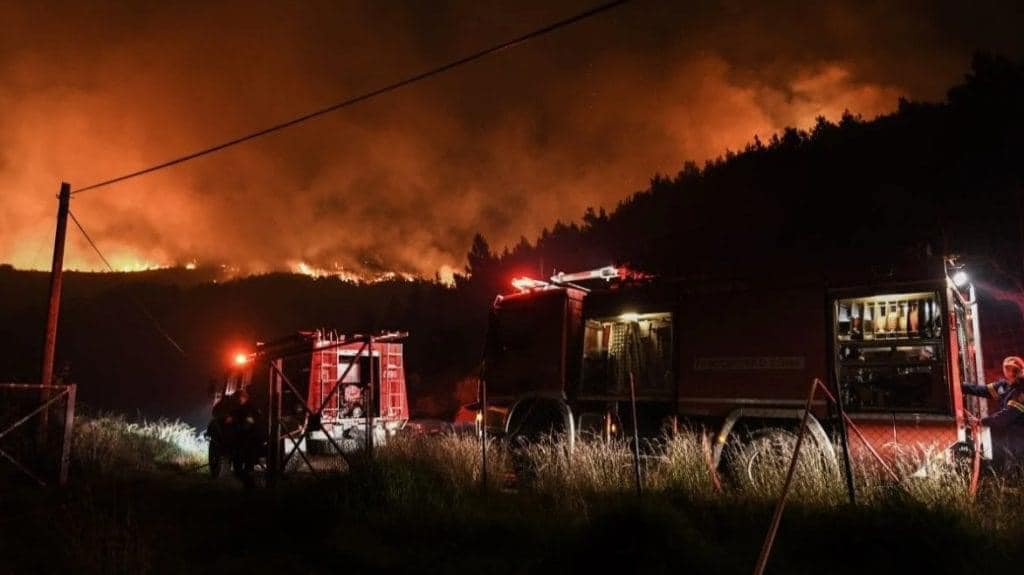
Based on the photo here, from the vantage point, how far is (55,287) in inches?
544

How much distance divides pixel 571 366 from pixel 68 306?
219ft

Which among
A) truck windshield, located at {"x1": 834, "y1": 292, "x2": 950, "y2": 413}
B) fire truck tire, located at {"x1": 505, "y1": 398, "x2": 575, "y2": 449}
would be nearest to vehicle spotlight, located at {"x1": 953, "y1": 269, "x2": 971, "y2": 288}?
truck windshield, located at {"x1": 834, "y1": 292, "x2": 950, "y2": 413}

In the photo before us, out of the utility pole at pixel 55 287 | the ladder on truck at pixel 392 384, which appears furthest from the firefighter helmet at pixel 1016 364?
the utility pole at pixel 55 287

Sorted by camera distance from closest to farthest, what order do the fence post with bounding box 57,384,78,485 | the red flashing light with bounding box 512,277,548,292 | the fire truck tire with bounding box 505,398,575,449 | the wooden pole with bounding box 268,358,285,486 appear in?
1. the wooden pole with bounding box 268,358,285,486
2. the fire truck tire with bounding box 505,398,575,449
3. the fence post with bounding box 57,384,78,485
4. the red flashing light with bounding box 512,277,548,292

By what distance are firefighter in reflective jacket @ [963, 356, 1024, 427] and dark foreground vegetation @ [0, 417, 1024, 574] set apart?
696 mm

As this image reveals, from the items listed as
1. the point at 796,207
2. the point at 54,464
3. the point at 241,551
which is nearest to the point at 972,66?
the point at 796,207

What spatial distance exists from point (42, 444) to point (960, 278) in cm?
1537

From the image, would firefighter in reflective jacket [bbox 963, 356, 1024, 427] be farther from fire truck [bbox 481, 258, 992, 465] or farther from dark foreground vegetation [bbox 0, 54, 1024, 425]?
dark foreground vegetation [bbox 0, 54, 1024, 425]

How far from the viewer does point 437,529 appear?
22.5ft

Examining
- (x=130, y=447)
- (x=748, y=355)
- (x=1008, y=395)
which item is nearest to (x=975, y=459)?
(x=1008, y=395)

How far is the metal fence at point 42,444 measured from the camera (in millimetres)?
10719

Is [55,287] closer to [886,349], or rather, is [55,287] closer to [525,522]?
[525,522]

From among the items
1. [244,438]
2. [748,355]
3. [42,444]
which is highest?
[748,355]

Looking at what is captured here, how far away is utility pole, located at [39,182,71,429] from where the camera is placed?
43.9 ft
